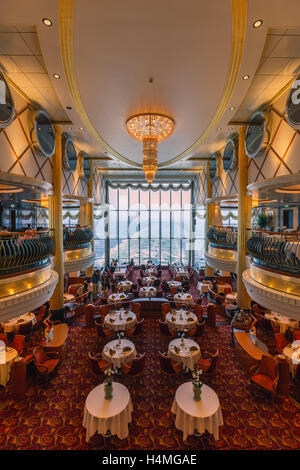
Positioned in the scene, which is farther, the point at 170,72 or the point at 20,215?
the point at 20,215

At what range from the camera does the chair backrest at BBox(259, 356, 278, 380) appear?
4730mm

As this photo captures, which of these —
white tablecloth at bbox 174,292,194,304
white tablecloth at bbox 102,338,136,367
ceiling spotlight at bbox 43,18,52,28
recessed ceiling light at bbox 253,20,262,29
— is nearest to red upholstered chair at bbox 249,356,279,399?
white tablecloth at bbox 102,338,136,367

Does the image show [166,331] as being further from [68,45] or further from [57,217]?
[68,45]

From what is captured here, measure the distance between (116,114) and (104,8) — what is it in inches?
110

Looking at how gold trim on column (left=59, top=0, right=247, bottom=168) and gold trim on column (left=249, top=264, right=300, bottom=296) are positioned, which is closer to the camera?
gold trim on column (left=59, top=0, right=247, bottom=168)

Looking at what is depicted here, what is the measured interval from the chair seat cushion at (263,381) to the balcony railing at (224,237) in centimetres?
493

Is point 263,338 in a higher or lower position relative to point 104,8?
lower

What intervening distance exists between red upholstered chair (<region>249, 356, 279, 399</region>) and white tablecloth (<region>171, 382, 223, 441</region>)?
1470 mm

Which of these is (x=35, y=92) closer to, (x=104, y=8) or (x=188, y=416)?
(x=104, y=8)

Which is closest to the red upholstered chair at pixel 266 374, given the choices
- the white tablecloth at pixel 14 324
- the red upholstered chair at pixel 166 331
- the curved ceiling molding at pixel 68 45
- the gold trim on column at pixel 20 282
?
the red upholstered chair at pixel 166 331

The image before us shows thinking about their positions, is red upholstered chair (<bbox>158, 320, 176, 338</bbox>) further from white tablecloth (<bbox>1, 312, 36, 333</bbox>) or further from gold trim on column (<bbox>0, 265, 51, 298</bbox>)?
white tablecloth (<bbox>1, 312, 36, 333</bbox>)

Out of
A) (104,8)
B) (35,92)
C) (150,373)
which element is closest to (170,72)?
(104,8)

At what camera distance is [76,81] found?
4.64 meters

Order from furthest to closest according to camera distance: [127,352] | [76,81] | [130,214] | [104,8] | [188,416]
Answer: [130,214], [127,352], [76,81], [188,416], [104,8]
